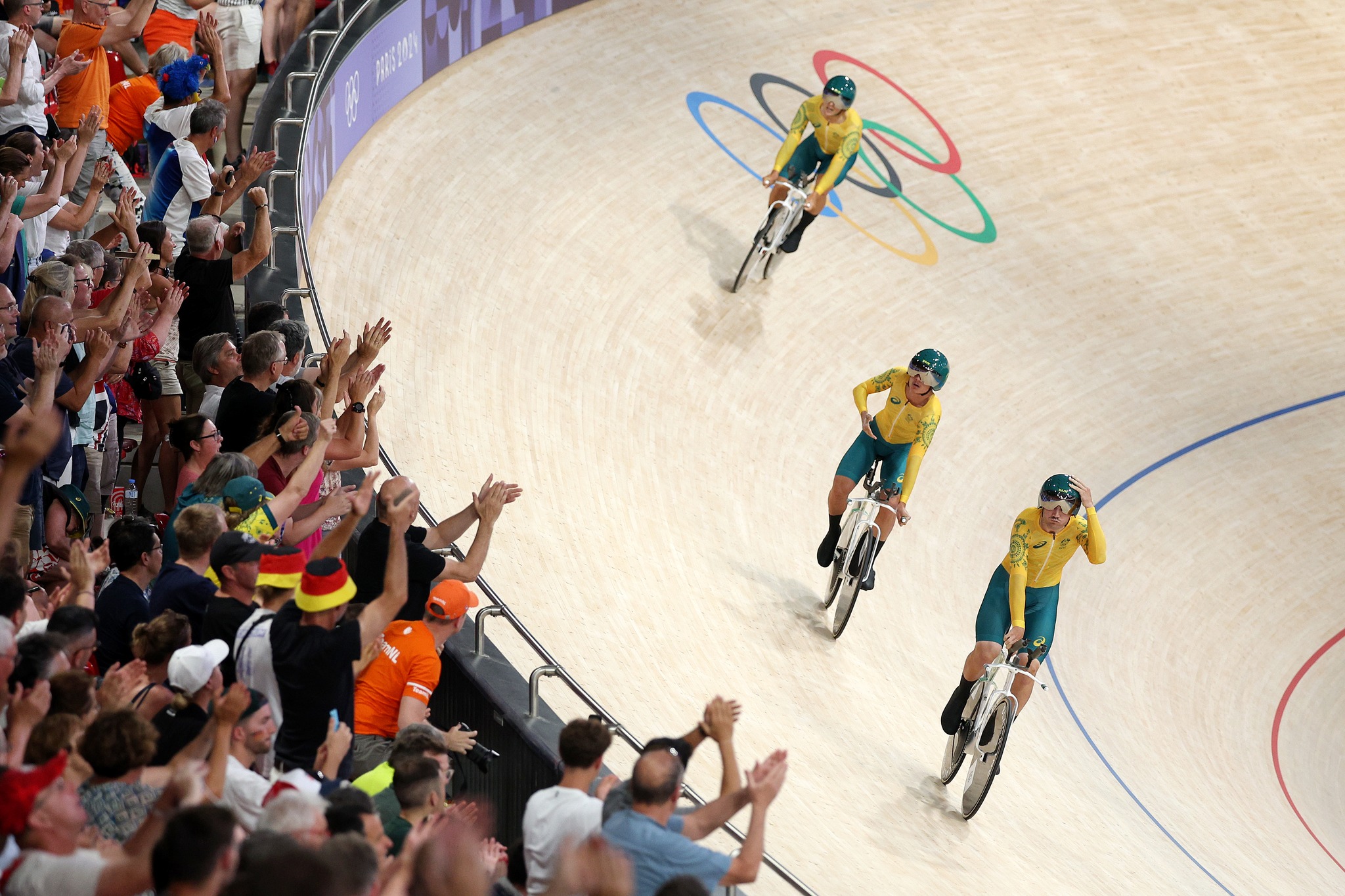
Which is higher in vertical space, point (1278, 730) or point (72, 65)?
point (72, 65)

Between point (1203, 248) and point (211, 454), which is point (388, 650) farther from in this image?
point (1203, 248)

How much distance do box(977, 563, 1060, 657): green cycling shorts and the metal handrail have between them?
1861 mm

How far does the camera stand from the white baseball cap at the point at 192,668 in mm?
3539

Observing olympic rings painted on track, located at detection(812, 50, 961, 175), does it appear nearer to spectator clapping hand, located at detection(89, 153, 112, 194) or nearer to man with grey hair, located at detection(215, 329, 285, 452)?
spectator clapping hand, located at detection(89, 153, 112, 194)

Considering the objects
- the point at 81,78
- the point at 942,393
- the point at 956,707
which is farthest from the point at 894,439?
the point at 81,78

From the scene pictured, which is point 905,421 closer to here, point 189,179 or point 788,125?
point 189,179

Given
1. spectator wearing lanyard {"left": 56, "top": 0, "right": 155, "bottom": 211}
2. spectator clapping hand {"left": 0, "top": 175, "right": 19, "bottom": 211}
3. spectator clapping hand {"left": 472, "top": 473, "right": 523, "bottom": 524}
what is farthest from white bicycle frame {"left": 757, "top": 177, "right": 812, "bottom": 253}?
spectator clapping hand {"left": 0, "top": 175, "right": 19, "bottom": 211}

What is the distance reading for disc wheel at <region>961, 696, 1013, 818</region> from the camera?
236 inches

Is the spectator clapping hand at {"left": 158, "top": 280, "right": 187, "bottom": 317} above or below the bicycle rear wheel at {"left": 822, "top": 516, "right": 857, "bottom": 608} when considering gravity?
above

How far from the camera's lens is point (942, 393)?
33.7 ft

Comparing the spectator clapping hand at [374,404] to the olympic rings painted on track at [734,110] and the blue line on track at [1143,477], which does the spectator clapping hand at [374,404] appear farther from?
the olympic rings painted on track at [734,110]

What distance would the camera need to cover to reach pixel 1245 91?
1281 cm

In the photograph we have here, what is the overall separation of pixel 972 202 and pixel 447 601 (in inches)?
325

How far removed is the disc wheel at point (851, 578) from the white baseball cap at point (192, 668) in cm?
403
